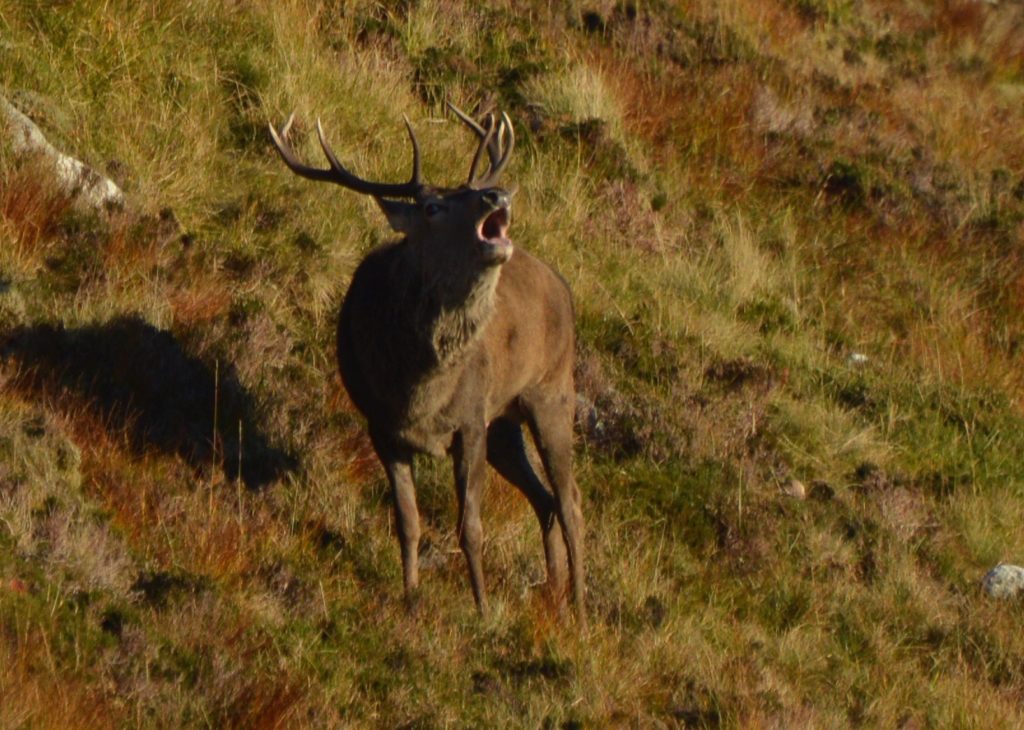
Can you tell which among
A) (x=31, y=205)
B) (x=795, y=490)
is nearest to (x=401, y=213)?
(x=31, y=205)

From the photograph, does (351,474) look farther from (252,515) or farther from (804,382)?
(804,382)

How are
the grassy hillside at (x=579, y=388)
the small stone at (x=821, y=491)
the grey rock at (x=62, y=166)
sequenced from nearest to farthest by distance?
1. the grassy hillside at (x=579, y=388)
2. the grey rock at (x=62, y=166)
3. the small stone at (x=821, y=491)

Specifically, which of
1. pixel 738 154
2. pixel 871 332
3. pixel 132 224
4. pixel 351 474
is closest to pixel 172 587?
pixel 351 474

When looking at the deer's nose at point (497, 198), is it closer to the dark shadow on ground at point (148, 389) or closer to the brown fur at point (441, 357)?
the brown fur at point (441, 357)

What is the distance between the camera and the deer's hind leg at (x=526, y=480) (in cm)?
967

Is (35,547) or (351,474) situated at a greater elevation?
(35,547)

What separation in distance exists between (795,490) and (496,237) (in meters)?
3.66

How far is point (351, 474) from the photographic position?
9.57 meters

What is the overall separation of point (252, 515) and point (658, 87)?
24.9 feet

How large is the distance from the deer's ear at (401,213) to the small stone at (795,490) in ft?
11.4

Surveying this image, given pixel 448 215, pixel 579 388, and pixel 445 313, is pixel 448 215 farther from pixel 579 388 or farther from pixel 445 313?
pixel 579 388

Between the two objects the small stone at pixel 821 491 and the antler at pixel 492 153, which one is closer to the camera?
the antler at pixel 492 153

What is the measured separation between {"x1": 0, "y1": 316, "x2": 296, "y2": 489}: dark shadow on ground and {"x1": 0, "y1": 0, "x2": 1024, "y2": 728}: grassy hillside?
25mm

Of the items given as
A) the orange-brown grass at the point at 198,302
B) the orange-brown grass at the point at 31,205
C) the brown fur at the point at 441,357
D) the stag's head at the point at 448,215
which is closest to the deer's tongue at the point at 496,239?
the stag's head at the point at 448,215
